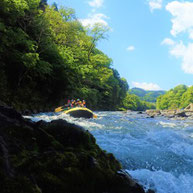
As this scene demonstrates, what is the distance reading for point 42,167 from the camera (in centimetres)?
227

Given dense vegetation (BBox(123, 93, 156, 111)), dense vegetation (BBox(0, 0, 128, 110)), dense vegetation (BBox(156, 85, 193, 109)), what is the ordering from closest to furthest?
dense vegetation (BBox(0, 0, 128, 110))
dense vegetation (BBox(123, 93, 156, 111))
dense vegetation (BBox(156, 85, 193, 109))

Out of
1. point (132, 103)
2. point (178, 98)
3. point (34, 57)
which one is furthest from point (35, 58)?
point (178, 98)

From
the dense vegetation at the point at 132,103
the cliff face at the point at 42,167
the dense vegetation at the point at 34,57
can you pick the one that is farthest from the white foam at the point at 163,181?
the dense vegetation at the point at 132,103

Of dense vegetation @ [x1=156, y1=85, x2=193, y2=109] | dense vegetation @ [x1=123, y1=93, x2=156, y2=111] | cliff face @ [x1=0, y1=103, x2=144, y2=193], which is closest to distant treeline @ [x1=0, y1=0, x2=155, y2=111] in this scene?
cliff face @ [x1=0, y1=103, x2=144, y2=193]

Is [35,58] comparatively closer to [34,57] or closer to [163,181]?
[34,57]

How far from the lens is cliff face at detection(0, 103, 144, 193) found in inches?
76.2

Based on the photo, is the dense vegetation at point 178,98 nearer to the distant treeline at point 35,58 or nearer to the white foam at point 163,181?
the distant treeline at point 35,58

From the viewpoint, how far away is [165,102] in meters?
99.1

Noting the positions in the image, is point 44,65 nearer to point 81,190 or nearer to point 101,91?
point 81,190

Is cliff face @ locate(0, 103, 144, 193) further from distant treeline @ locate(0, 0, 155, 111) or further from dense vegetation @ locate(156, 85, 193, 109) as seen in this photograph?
dense vegetation @ locate(156, 85, 193, 109)

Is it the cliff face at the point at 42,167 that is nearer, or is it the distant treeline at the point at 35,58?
the cliff face at the point at 42,167

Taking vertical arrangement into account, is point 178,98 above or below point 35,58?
above

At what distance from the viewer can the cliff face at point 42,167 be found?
1.94m

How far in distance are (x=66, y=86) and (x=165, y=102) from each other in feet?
298
